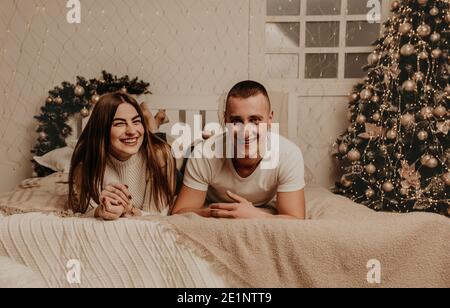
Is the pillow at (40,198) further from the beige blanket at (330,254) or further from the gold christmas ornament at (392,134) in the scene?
the gold christmas ornament at (392,134)

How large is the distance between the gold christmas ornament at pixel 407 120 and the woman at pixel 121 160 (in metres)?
1.25

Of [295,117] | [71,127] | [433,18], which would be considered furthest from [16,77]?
[433,18]

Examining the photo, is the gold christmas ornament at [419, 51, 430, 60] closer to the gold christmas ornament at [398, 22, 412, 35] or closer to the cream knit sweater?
the gold christmas ornament at [398, 22, 412, 35]

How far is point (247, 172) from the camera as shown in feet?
4.26

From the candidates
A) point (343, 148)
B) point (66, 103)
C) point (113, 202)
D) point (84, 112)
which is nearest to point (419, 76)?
point (343, 148)

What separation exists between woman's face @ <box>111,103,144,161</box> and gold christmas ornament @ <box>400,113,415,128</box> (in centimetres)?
136

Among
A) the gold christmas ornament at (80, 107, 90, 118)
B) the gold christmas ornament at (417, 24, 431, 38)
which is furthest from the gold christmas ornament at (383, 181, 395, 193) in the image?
the gold christmas ornament at (80, 107, 90, 118)

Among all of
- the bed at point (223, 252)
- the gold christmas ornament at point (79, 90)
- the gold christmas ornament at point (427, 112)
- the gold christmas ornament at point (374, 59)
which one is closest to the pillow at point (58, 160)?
the gold christmas ornament at point (79, 90)

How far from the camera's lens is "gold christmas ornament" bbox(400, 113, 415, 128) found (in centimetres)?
191

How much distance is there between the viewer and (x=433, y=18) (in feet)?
6.34

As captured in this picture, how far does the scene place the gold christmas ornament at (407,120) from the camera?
191 centimetres

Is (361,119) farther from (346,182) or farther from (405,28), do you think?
(405,28)
